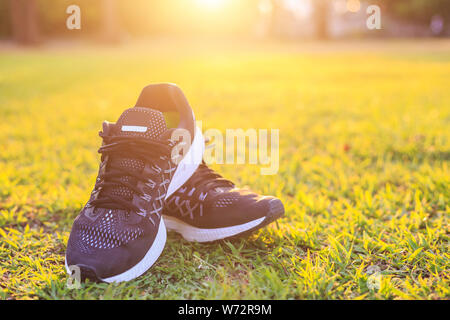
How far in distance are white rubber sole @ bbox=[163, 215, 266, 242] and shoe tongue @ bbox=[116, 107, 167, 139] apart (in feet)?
1.46

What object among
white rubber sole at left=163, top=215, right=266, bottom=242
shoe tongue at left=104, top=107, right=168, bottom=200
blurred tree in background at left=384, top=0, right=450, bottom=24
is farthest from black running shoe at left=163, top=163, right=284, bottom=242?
blurred tree in background at left=384, top=0, right=450, bottom=24

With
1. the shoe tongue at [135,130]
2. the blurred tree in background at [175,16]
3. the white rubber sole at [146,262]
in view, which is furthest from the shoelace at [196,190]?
the blurred tree in background at [175,16]

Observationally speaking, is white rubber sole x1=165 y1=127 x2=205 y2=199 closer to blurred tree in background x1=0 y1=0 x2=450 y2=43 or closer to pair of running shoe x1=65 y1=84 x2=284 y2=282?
pair of running shoe x1=65 y1=84 x2=284 y2=282

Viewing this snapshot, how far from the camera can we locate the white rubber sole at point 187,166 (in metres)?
1.80

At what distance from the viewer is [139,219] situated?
159 centimetres

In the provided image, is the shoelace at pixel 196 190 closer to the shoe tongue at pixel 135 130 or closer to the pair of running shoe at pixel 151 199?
the pair of running shoe at pixel 151 199

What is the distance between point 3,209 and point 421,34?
41460 millimetres

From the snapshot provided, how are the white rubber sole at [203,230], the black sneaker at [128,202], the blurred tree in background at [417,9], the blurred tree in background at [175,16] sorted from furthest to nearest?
the blurred tree in background at [417,9]
the blurred tree in background at [175,16]
the white rubber sole at [203,230]
the black sneaker at [128,202]

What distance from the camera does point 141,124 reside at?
1676mm

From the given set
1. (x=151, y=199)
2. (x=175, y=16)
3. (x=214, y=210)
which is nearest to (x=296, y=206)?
(x=214, y=210)

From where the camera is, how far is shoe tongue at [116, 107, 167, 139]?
1667mm

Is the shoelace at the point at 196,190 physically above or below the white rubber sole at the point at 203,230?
above
